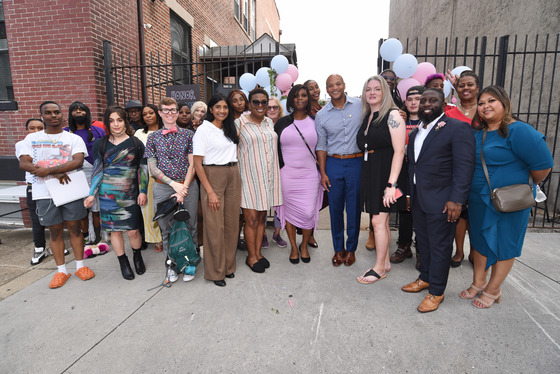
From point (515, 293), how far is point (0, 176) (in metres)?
8.38

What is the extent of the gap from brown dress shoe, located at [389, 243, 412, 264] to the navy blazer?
1.31 meters

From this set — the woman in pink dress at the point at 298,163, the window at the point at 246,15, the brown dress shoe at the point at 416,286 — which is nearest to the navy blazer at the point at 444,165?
the brown dress shoe at the point at 416,286

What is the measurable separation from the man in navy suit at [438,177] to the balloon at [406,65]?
6.81 ft

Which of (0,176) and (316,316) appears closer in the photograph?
(316,316)

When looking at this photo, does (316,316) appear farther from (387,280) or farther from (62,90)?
(62,90)

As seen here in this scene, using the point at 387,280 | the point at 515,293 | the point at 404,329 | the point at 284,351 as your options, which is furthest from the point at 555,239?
the point at 284,351

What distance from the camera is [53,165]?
10.8 feet

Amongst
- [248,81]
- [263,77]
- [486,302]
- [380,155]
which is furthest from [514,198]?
[248,81]

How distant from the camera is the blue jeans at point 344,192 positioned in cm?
344

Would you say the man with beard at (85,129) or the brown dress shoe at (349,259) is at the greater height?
the man with beard at (85,129)

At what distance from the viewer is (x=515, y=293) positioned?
310 centimetres

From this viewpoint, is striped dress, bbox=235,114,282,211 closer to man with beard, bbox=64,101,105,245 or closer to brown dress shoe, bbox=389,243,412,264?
brown dress shoe, bbox=389,243,412,264

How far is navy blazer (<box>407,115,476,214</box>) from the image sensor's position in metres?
2.53

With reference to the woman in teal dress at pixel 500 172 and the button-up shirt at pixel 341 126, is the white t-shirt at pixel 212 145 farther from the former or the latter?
the woman in teal dress at pixel 500 172
